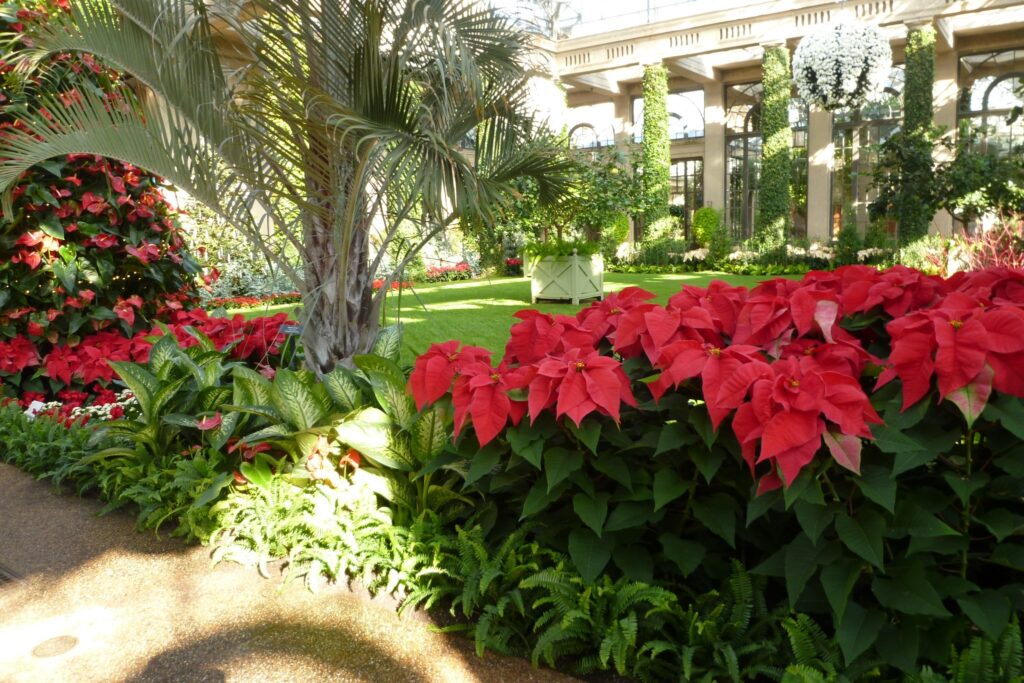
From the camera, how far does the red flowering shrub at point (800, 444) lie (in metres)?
1.35

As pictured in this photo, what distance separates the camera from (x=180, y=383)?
2.82 m

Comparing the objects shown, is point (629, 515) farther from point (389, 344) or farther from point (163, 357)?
point (163, 357)

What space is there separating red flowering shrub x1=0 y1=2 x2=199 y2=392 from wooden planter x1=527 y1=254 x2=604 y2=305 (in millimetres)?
5936

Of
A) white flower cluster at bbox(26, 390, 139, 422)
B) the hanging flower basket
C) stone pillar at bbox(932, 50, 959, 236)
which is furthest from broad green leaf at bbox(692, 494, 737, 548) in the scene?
stone pillar at bbox(932, 50, 959, 236)

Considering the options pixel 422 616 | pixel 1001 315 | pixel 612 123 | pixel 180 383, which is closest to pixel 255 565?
pixel 422 616

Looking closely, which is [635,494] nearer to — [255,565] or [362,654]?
[362,654]

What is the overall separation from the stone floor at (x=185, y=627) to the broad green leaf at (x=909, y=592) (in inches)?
28.0

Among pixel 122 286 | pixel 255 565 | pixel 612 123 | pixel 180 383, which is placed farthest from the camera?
pixel 612 123

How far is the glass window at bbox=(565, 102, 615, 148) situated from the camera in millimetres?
21625

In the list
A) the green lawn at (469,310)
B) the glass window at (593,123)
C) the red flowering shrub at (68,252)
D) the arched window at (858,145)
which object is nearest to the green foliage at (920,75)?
the arched window at (858,145)

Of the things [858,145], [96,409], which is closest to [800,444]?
[96,409]

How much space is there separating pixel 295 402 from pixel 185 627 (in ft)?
2.74

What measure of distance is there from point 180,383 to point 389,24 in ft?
5.94

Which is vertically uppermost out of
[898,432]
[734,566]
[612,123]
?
[612,123]
